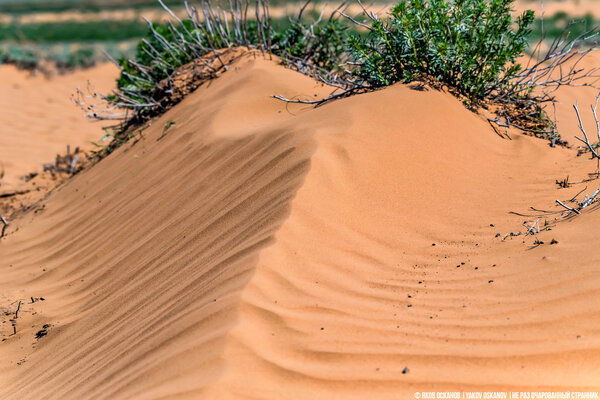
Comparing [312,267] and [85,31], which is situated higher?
[85,31]

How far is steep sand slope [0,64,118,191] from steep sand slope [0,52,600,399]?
103 inches

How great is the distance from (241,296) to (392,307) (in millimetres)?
672

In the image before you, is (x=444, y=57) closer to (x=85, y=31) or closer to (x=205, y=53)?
(x=205, y=53)

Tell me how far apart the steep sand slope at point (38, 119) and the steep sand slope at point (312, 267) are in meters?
2.62

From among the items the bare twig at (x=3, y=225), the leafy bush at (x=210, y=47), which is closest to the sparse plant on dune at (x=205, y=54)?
the leafy bush at (x=210, y=47)

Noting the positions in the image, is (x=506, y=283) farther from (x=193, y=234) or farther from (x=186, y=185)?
(x=186, y=185)

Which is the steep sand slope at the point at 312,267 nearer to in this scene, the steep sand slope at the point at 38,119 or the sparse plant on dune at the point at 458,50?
the sparse plant on dune at the point at 458,50

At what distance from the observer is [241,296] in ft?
8.79

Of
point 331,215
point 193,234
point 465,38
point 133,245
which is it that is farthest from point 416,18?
point 133,245

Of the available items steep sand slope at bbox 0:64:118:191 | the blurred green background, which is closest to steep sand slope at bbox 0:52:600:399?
the blurred green background

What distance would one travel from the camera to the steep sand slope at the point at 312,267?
2391 millimetres

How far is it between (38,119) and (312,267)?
24.8 feet

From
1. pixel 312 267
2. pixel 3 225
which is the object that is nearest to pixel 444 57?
pixel 312 267

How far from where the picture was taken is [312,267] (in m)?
2.99
